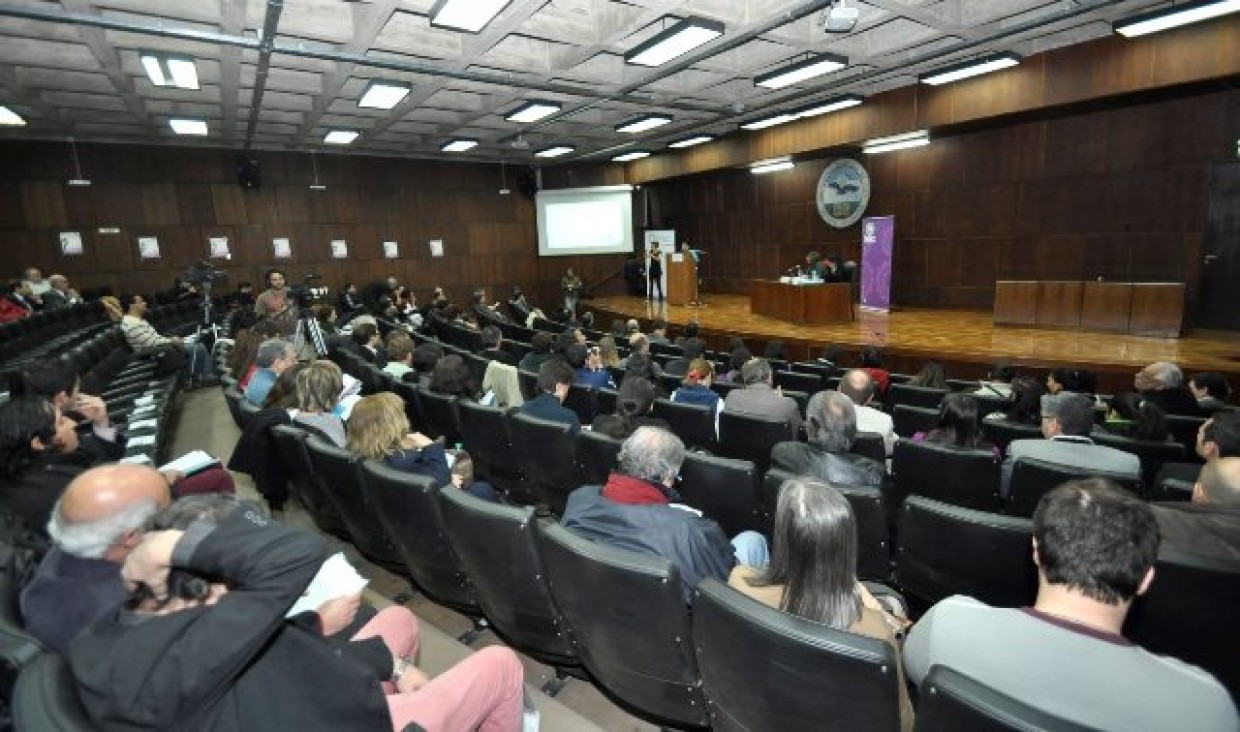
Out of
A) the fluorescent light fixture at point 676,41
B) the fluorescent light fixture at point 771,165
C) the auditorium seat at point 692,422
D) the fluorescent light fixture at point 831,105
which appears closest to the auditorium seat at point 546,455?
the auditorium seat at point 692,422

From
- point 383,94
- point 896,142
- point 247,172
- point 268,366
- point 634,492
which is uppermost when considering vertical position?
point 383,94

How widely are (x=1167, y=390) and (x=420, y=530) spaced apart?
4.82 m

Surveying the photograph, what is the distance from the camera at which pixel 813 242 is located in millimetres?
12586

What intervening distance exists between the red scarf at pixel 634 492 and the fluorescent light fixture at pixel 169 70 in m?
7.12

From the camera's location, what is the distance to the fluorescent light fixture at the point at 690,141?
11738 millimetres

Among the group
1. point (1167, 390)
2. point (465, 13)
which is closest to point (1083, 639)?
point (1167, 390)

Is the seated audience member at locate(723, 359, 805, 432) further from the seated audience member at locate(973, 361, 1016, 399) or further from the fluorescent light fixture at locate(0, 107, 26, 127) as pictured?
the fluorescent light fixture at locate(0, 107, 26, 127)

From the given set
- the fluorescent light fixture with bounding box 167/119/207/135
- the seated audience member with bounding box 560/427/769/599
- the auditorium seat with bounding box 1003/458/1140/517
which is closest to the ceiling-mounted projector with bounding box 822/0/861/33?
the auditorium seat with bounding box 1003/458/1140/517

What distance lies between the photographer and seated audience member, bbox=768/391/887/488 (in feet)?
8.44

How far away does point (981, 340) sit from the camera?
748cm

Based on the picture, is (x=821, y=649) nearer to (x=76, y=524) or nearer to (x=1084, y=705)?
(x=1084, y=705)

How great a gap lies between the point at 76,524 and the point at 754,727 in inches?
66.2

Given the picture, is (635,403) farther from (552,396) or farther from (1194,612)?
(1194,612)

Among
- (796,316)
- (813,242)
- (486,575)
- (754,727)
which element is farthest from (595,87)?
(754,727)
